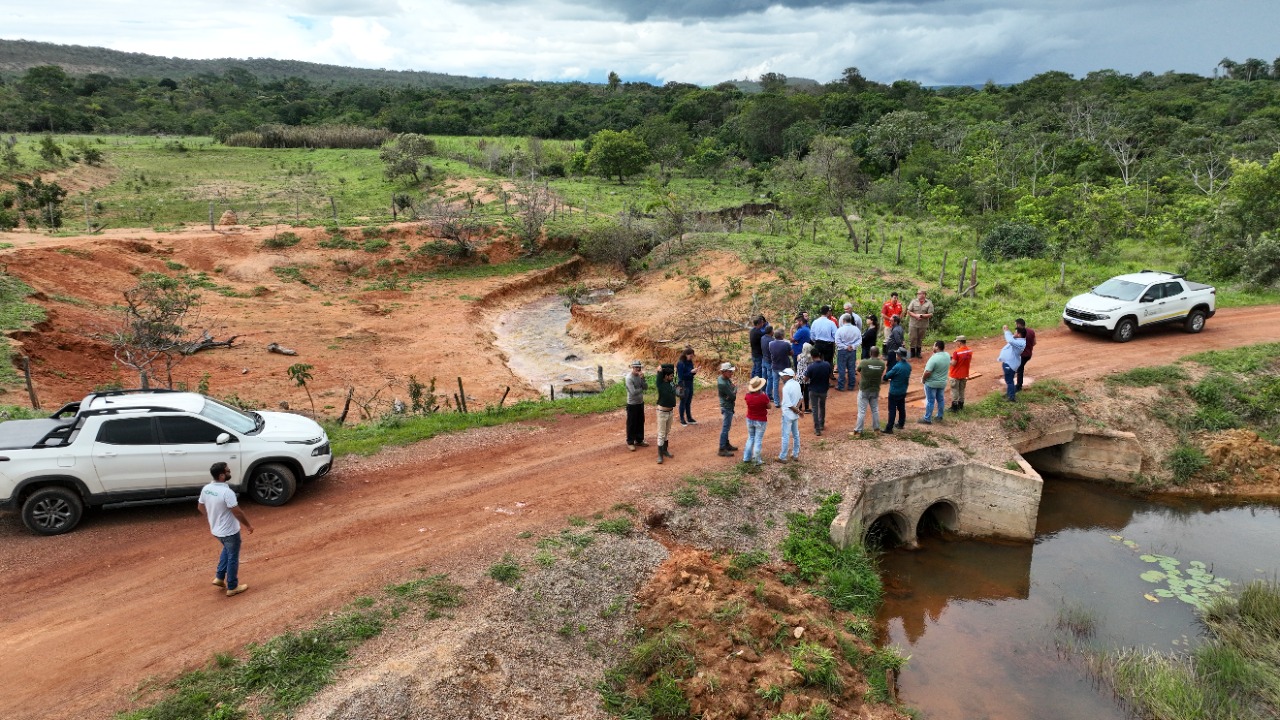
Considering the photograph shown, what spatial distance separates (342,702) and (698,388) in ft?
42.7

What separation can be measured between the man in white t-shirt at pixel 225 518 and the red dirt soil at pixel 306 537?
34cm

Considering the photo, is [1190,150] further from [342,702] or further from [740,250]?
[342,702]

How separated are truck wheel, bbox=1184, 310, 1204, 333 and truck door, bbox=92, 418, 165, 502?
25045 millimetres

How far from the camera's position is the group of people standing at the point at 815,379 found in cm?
1274

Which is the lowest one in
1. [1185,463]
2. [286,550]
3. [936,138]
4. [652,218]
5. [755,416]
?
[1185,463]

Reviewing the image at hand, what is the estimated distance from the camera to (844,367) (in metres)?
16.7

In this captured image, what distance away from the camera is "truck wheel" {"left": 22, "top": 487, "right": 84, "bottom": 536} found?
399 inches

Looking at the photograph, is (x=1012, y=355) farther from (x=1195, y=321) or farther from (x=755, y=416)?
(x=1195, y=321)

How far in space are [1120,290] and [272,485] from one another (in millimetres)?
21739

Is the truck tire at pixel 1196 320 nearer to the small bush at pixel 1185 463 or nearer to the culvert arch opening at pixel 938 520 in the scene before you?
the small bush at pixel 1185 463

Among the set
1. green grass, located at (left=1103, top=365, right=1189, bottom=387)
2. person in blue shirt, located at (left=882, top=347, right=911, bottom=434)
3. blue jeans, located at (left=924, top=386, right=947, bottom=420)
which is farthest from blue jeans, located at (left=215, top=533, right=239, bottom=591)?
green grass, located at (left=1103, top=365, right=1189, bottom=387)

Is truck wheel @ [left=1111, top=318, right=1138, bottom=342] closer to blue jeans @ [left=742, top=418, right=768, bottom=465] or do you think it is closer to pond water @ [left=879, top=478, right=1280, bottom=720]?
pond water @ [left=879, top=478, right=1280, bottom=720]

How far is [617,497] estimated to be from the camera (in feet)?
39.3

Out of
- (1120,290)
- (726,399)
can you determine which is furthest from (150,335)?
(1120,290)
